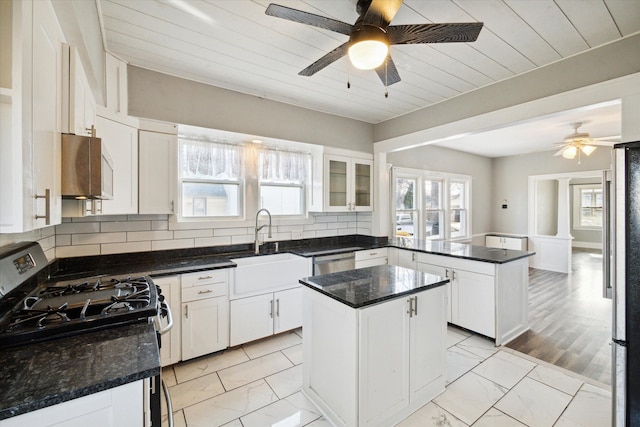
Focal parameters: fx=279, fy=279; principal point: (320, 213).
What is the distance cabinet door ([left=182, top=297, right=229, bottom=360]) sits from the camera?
8.20 feet

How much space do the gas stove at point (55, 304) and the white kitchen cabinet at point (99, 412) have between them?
0.51 meters

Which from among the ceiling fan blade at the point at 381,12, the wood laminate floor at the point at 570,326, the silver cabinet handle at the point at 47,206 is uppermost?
the ceiling fan blade at the point at 381,12

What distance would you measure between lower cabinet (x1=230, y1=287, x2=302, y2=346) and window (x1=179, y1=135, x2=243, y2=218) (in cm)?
106

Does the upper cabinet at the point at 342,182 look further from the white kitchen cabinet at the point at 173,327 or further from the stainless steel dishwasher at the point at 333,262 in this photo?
the white kitchen cabinet at the point at 173,327

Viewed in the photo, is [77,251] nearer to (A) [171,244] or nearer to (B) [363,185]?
(A) [171,244]

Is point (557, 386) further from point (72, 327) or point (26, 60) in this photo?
point (26, 60)

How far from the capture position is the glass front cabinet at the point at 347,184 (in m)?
3.76

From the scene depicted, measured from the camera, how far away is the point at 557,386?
228 cm

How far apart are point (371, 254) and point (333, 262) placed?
2.29ft

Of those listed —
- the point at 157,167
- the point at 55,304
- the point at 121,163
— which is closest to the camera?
the point at 55,304

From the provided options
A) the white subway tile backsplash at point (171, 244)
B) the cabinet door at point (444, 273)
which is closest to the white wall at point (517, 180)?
the cabinet door at point (444, 273)

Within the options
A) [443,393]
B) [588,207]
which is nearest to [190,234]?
[443,393]

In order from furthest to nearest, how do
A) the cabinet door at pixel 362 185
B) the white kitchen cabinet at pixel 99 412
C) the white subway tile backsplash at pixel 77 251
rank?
the cabinet door at pixel 362 185 → the white subway tile backsplash at pixel 77 251 → the white kitchen cabinet at pixel 99 412

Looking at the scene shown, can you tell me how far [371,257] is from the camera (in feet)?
12.8
